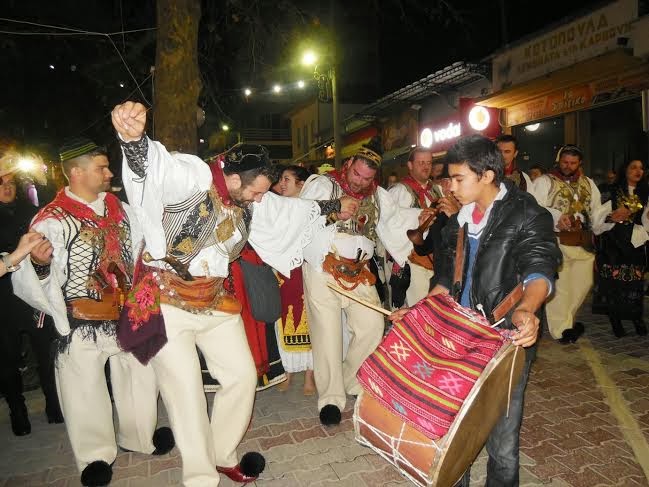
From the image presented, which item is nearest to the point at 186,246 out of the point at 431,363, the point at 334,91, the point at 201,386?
the point at 201,386

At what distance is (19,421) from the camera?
3777 mm

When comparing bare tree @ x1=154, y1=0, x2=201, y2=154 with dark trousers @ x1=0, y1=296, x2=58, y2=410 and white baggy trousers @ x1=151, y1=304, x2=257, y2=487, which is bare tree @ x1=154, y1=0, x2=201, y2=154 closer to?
dark trousers @ x1=0, y1=296, x2=58, y2=410

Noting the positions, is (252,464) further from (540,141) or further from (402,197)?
(540,141)

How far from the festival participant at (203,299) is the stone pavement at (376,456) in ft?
1.32

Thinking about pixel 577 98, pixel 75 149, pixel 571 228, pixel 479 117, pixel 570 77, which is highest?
pixel 570 77

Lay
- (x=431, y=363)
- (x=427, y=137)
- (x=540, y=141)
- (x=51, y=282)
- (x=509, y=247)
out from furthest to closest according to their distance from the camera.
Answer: (x=427, y=137) → (x=540, y=141) → (x=51, y=282) → (x=509, y=247) → (x=431, y=363)

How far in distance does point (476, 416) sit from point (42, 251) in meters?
2.51

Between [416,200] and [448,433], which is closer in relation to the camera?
[448,433]

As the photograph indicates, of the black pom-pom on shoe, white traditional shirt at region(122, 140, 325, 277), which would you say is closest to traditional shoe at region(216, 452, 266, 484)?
the black pom-pom on shoe

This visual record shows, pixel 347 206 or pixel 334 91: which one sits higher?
pixel 334 91

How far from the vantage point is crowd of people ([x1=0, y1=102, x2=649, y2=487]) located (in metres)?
2.30

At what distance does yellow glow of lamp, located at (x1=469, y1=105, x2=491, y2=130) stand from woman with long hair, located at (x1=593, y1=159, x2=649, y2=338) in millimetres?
6672

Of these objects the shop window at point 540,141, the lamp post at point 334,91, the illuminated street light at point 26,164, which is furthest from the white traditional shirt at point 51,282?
the lamp post at point 334,91

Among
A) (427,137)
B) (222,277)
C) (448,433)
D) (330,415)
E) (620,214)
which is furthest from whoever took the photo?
(427,137)
